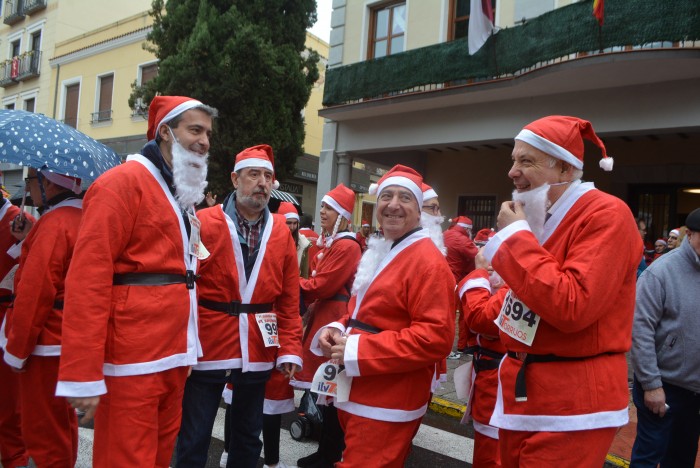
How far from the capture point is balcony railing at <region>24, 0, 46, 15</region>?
85.8ft

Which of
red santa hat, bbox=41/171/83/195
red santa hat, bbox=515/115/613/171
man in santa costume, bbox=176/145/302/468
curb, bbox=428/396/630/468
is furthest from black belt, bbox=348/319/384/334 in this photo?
curb, bbox=428/396/630/468

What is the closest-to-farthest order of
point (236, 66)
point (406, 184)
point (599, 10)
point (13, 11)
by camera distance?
point (406, 184)
point (599, 10)
point (236, 66)
point (13, 11)

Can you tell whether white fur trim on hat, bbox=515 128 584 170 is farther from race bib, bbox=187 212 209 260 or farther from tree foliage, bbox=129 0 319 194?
tree foliage, bbox=129 0 319 194

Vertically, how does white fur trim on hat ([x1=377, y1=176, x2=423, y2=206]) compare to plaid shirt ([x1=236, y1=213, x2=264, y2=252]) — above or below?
above

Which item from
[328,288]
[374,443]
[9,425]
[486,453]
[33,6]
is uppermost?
[33,6]

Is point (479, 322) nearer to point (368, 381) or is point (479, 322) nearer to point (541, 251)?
point (368, 381)

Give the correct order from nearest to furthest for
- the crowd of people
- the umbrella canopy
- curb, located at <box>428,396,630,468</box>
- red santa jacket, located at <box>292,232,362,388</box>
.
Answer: the crowd of people
the umbrella canopy
red santa jacket, located at <box>292,232,362,388</box>
curb, located at <box>428,396,630,468</box>

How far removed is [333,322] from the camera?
2932 mm

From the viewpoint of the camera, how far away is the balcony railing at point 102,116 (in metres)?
22.7

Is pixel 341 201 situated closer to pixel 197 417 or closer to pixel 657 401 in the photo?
Result: pixel 197 417

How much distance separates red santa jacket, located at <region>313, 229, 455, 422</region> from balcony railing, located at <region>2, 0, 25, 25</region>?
31.3 metres

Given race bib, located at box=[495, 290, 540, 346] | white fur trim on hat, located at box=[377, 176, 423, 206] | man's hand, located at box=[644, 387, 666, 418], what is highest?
white fur trim on hat, located at box=[377, 176, 423, 206]

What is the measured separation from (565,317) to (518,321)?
26 cm

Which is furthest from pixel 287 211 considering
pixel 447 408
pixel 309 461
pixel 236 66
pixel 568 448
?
pixel 236 66
